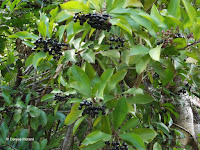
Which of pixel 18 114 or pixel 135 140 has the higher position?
pixel 135 140

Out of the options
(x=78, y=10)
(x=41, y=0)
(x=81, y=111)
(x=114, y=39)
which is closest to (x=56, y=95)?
(x=81, y=111)

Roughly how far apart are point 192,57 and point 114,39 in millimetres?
392

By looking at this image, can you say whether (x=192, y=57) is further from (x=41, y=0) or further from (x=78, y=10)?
(x=41, y=0)

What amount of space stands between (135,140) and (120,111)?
0.13m

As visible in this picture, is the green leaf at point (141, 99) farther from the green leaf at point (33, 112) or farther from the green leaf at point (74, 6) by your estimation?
the green leaf at point (33, 112)

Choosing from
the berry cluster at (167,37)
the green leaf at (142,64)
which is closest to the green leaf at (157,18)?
the berry cluster at (167,37)

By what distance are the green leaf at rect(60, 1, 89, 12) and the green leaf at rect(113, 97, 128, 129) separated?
0.42 m

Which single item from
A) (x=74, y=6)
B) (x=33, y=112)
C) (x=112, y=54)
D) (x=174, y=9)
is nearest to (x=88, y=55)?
(x=112, y=54)

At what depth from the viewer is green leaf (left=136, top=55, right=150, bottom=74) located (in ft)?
3.17

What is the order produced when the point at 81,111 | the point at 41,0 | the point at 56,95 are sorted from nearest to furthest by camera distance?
the point at 81,111 < the point at 56,95 < the point at 41,0

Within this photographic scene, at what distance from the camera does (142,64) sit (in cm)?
98

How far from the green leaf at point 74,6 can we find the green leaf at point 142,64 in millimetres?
321

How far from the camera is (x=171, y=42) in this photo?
0.98m

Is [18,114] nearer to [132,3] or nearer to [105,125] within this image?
[105,125]
